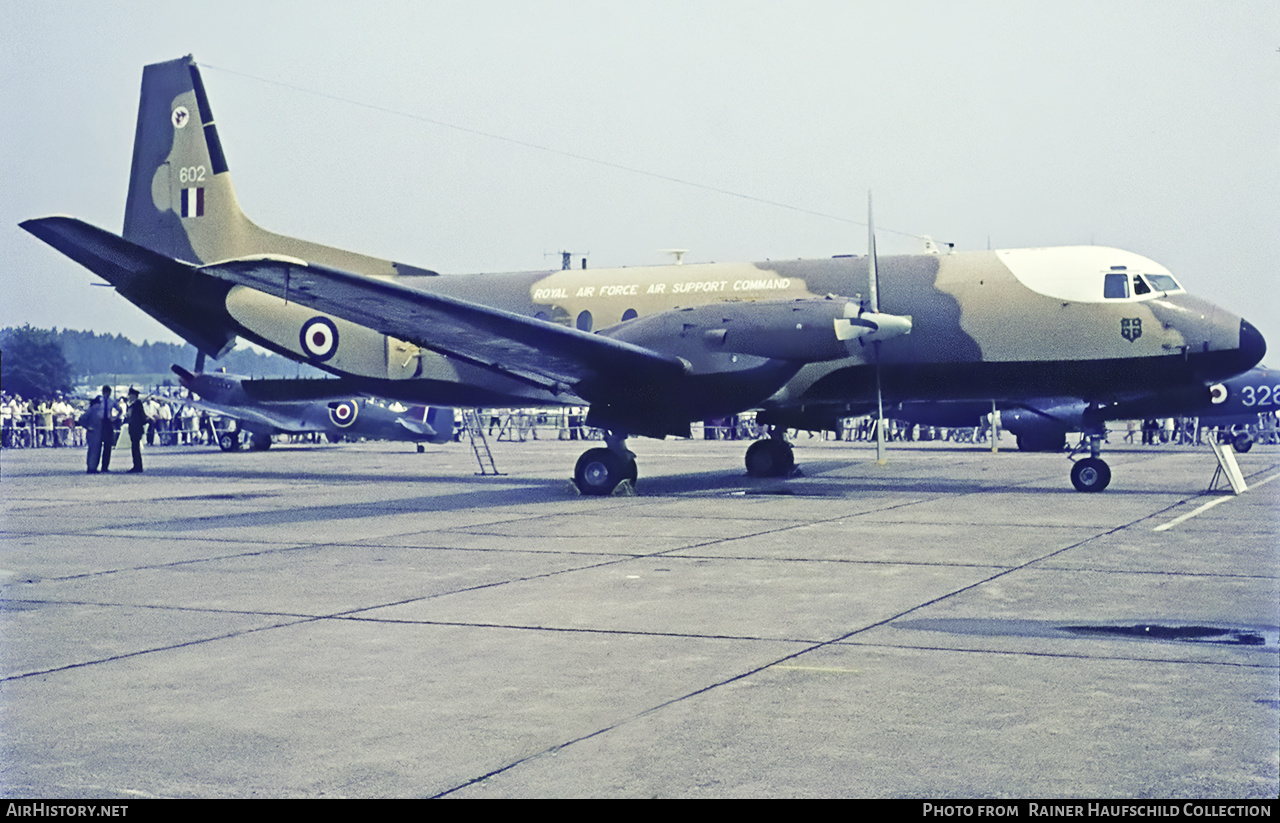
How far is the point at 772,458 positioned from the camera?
22.3 metres

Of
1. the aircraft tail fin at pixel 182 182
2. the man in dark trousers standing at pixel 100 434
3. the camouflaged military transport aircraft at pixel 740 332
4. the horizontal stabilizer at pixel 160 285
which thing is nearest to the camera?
the camouflaged military transport aircraft at pixel 740 332

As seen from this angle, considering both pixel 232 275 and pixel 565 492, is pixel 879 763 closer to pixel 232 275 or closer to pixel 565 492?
pixel 232 275

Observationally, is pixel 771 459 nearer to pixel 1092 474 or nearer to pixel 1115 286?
pixel 1092 474

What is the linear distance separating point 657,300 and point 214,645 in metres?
14.3

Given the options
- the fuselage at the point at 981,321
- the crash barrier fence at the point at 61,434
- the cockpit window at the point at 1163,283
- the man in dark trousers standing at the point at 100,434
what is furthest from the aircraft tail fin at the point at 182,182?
the crash barrier fence at the point at 61,434

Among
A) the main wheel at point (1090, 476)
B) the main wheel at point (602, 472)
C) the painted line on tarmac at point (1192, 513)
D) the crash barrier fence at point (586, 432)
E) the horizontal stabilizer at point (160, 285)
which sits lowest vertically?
the painted line on tarmac at point (1192, 513)

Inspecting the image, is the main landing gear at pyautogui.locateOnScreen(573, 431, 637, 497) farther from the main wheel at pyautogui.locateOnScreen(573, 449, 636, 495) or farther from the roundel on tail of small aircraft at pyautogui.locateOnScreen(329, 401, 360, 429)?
the roundel on tail of small aircraft at pyautogui.locateOnScreen(329, 401, 360, 429)

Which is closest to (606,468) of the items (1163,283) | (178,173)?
(1163,283)

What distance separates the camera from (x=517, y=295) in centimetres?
2188

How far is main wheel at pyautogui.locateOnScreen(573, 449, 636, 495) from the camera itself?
18.7 meters

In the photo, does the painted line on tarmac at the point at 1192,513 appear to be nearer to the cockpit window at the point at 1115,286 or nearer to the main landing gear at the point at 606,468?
the cockpit window at the point at 1115,286

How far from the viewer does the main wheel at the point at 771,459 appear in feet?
73.2

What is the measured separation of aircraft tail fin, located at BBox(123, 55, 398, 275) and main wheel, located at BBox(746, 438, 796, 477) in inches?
422

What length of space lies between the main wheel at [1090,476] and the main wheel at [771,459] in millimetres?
5423
